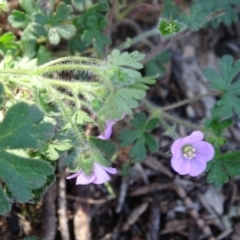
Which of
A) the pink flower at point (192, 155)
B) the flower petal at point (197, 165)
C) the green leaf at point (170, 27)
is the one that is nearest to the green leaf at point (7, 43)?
Answer: the green leaf at point (170, 27)

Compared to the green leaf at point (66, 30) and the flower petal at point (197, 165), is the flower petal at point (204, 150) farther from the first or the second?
the green leaf at point (66, 30)

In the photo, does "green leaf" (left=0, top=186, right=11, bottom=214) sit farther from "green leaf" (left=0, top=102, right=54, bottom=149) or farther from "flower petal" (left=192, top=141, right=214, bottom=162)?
"flower petal" (left=192, top=141, right=214, bottom=162)

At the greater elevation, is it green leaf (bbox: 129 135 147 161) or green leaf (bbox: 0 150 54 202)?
green leaf (bbox: 129 135 147 161)

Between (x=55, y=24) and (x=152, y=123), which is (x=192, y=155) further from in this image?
(x=55, y=24)

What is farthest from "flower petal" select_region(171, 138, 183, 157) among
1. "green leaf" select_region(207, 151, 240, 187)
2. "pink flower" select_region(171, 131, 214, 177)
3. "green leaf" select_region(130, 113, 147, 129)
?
"green leaf" select_region(130, 113, 147, 129)

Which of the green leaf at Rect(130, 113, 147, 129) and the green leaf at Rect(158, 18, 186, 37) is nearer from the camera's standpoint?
the green leaf at Rect(158, 18, 186, 37)

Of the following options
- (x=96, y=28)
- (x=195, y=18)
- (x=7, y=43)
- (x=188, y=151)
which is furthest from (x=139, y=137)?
(x=7, y=43)
